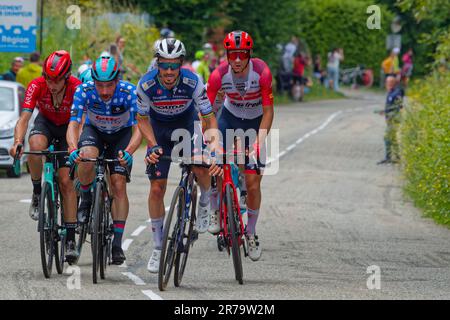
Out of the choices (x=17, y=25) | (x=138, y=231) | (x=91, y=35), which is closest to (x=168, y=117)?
(x=138, y=231)

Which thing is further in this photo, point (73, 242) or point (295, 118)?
point (295, 118)

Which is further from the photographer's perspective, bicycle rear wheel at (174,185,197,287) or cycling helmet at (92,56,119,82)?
cycling helmet at (92,56,119,82)

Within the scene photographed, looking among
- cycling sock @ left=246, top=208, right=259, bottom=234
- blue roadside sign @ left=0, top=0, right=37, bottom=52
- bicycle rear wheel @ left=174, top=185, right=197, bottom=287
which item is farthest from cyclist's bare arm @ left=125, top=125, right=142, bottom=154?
blue roadside sign @ left=0, top=0, right=37, bottom=52

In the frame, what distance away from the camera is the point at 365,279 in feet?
37.3

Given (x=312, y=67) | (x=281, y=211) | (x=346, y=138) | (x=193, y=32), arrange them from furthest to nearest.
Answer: (x=312, y=67) < (x=193, y=32) < (x=346, y=138) < (x=281, y=211)

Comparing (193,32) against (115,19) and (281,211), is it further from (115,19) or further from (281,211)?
(281,211)

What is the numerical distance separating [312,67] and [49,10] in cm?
2533

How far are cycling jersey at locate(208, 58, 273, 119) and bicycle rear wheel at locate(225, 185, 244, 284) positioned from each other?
1304 millimetres

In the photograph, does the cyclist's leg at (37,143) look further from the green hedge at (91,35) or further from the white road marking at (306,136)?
the green hedge at (91,35)

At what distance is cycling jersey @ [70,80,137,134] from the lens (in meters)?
11.3

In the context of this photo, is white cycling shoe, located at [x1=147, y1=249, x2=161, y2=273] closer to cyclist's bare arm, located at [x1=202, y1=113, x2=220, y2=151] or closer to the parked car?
cyclist's bare arm, located at [x1=202, y1=113, x2=220, y2=151]
